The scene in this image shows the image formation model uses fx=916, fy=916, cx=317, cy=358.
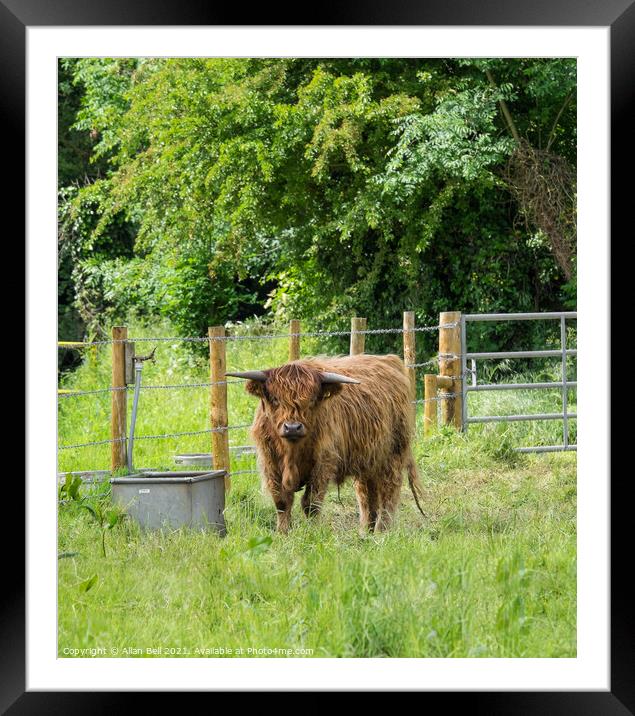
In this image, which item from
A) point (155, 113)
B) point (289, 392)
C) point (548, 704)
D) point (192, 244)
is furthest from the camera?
point (192, 244)

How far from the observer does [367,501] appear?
233 inches

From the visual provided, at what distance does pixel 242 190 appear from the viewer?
21.8 ft

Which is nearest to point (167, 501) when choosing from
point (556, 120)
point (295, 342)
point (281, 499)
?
point (281, 499)

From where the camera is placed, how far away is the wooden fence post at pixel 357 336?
287 inches

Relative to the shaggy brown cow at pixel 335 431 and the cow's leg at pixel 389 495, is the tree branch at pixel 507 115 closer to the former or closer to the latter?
the shaggy brown cow at pixel 335 431

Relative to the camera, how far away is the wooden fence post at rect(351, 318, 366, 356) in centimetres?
729

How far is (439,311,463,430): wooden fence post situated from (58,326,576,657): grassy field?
1221 millimetres

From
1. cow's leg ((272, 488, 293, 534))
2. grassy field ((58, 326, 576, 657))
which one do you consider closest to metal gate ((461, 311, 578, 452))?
grassy field ((58, 326, 576, 657))

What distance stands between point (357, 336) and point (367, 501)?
1.81 m

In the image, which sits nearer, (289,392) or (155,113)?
(289,392)

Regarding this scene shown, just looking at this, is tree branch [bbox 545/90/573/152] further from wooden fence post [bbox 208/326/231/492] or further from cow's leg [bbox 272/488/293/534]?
cow's leg [bbox 272/488/293/534]
